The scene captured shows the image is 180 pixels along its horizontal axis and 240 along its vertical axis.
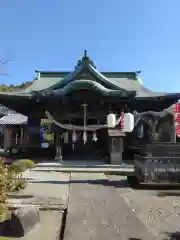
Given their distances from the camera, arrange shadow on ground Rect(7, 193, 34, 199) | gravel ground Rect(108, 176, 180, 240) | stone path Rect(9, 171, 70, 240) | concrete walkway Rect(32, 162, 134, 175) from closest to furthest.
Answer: stone path Rect(9, 171, 70, 240) → gravel ground Rect(108, 176, 180, 240) → shadow on ground Rect(7, 193, 34, 199) → concrete walkway Rect(32, 162, 134, 175)

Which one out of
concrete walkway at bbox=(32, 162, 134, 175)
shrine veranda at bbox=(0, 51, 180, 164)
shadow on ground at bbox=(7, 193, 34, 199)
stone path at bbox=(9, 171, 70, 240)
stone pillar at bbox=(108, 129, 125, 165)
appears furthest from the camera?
shrine veranda at bbox=(0, 51, 180, 164)

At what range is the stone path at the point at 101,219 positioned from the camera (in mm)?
4594

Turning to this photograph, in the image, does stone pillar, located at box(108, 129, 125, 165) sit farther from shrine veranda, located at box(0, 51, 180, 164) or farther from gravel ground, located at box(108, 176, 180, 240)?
gravel ground, located at box(108, 176, 180, 240)

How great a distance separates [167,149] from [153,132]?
6233 millimetres

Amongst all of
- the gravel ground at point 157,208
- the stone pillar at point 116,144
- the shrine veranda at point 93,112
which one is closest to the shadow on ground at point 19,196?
the gravel ground at point 157,208

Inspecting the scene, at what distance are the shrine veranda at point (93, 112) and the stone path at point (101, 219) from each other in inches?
319

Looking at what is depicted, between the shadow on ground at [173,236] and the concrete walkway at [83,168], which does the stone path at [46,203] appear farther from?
the concrete walkway at [83,168]

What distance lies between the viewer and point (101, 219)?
5.47 metres

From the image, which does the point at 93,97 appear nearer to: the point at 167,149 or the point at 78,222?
the point at 167,149

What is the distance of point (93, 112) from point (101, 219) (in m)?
12.7

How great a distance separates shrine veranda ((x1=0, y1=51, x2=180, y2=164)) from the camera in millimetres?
16594

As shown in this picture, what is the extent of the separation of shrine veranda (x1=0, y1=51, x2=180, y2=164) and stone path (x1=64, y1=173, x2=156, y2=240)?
319 inches

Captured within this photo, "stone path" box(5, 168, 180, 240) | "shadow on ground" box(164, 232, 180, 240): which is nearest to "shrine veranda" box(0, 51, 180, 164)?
"stone path" box(5, 168, 180, 240)

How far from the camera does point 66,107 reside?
18.0 metres
